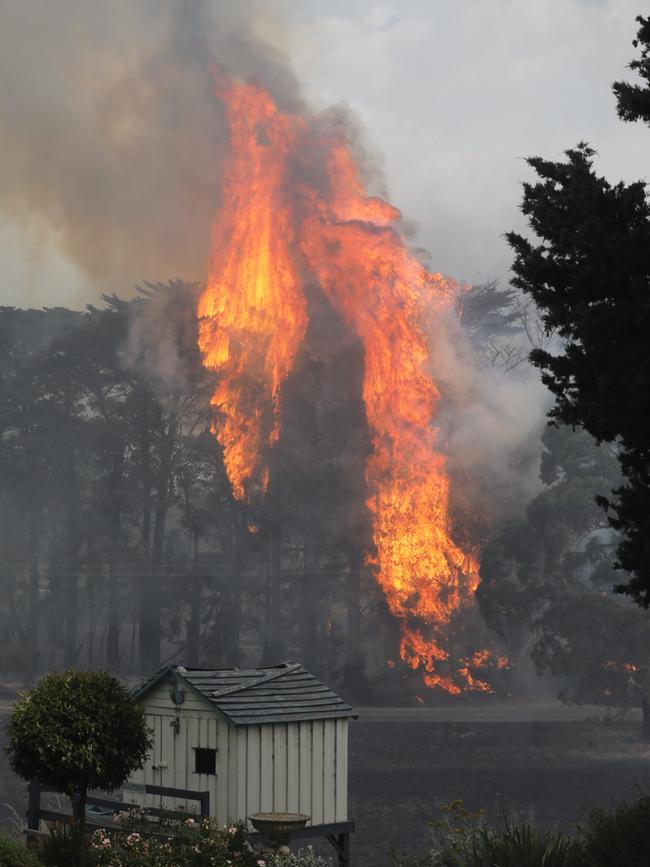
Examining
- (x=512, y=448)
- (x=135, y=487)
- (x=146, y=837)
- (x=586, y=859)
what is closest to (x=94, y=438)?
(x=135, y=487)

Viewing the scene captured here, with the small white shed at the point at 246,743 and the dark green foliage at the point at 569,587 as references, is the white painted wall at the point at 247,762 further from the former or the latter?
the dark green foliage at the point at 569,587

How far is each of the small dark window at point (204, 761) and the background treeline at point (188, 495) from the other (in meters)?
48.8

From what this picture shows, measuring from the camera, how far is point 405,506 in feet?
244

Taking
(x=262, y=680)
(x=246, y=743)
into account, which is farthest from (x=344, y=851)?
(x=262, y=680)

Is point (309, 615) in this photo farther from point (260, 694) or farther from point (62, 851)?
point (62, 851)

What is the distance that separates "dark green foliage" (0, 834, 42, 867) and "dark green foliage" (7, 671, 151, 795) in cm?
316

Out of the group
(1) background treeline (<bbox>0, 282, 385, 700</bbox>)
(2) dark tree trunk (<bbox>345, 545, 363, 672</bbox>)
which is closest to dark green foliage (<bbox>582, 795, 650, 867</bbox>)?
(2) dark tree trunk (<bbox>345, 545, 363, 672</bbox>)

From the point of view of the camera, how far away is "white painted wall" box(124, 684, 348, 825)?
24.1m

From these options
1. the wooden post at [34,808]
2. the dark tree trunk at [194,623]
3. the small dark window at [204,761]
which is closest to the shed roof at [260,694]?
the small dark window at [204,761]

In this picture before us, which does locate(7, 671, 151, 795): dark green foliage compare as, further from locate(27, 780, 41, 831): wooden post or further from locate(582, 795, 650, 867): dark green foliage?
locate(582, 795, 650, 867): dark green foliage

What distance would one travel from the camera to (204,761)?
24688 millimetres

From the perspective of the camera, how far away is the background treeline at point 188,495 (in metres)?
77.8

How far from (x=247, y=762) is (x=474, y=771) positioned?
109 ft

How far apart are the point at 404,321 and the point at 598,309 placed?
5782 centimetres
